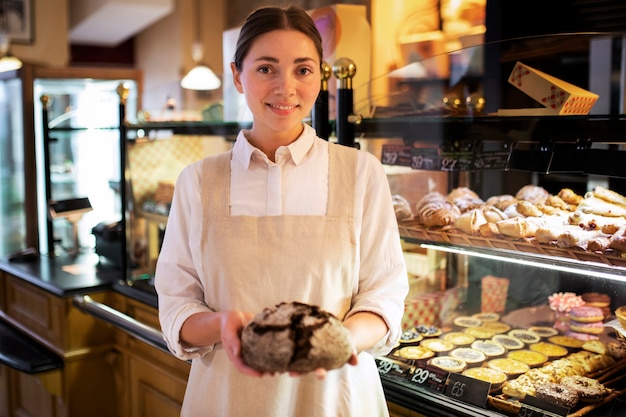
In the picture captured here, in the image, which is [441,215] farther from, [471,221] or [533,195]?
[533,195]

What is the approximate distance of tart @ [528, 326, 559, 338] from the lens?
1976mm

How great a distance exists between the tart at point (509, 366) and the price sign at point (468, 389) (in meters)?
0.13

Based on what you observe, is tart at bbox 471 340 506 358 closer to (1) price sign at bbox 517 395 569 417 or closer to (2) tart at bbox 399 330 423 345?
(2) tart at bbox 399 330 423 345

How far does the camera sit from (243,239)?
52.9 inches

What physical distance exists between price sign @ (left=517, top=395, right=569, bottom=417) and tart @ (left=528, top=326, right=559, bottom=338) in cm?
42

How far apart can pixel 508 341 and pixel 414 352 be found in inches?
11.2

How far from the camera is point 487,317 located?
2129 mm

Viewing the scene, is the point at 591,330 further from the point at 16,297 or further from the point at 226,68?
the point at 16,297

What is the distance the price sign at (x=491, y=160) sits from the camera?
1.83 metres

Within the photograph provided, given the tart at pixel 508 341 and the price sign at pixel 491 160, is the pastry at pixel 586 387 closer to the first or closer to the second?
the tart at pixel 508 341

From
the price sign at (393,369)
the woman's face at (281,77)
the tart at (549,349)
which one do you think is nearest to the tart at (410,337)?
the price sign at (393,369)

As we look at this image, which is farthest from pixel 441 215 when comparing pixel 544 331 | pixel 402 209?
pixel 544 331

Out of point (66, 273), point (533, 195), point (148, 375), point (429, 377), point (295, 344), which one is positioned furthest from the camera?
point (66, 273)

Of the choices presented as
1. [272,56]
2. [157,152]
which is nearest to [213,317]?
[272,56]
